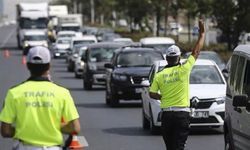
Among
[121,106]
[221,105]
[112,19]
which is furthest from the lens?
[112,19]

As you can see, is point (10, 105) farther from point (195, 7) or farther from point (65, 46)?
point (65, 46)

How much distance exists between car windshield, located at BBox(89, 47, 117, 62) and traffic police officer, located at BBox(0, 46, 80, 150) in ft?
87.6

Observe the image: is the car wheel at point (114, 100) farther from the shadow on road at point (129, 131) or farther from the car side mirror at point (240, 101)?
the car side mirror at point (240, 101)

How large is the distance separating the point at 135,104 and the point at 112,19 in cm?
10730

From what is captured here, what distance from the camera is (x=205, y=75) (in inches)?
771

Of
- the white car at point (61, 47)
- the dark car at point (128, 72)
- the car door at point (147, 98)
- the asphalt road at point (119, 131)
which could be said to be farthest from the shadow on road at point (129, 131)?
the white car at point (61, 47)

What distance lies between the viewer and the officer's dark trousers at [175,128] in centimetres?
1155

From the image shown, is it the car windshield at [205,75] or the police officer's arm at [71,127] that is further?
the car windshield at [205,75]

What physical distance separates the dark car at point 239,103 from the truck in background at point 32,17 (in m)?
61.5

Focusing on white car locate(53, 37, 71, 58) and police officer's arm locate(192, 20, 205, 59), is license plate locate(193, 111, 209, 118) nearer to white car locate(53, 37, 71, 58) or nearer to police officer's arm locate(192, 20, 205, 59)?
police officer's arm locate(192, 20, 205, 59)

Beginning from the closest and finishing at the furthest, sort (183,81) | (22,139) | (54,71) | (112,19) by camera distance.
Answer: (22,139)
(183,81)
(54,71)
(112,19)

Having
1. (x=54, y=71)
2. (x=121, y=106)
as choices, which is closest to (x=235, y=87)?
(x=121, y=106)

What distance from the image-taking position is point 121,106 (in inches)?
1044

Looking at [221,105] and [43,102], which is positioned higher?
[43,102]
